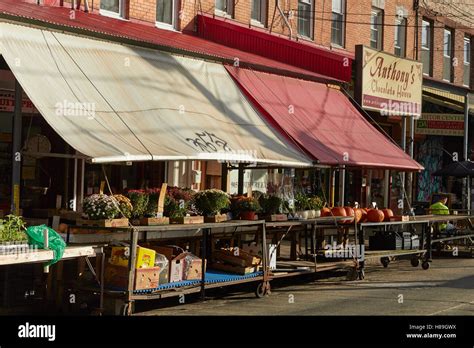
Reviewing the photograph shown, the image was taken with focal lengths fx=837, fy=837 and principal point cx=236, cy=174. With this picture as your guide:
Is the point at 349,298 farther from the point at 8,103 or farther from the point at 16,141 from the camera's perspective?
the point at 8,103

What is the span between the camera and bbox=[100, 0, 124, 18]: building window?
15.8m

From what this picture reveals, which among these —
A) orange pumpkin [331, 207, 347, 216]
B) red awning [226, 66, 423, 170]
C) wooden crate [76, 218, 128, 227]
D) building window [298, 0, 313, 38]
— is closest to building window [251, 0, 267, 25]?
building window [298, 0, 313, 38]

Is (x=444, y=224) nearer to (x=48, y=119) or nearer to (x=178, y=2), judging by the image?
(x=178, y=2)

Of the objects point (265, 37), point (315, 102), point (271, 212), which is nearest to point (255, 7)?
point (265, 37)

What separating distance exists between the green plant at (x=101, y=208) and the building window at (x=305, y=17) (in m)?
11.7

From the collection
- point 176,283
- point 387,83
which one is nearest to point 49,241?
point 176,283

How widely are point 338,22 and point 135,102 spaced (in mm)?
12128

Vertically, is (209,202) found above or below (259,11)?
below

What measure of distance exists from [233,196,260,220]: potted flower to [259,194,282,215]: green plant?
0.30 metres

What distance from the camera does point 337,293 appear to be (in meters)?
12.9

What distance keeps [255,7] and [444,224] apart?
6.61 metres

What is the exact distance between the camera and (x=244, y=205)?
40.7ft

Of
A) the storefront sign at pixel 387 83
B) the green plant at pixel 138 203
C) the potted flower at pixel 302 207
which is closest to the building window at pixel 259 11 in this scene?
the storefront sign at pixel 387 83

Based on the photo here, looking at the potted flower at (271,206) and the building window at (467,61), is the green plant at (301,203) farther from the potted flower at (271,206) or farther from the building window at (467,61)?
the building window at (467,61)
